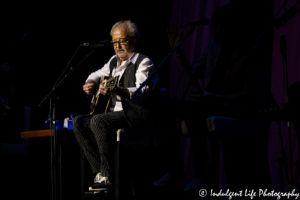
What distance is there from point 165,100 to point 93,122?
758mm

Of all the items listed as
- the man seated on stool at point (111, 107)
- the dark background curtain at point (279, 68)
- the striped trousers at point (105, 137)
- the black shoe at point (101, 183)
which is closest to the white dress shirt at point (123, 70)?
the man seated on stool at point (111, 107)

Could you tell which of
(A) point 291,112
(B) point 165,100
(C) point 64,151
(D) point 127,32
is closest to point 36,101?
(C) point 64,151

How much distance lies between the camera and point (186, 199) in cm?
246

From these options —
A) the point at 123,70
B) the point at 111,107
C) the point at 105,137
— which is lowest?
the point at 105,137

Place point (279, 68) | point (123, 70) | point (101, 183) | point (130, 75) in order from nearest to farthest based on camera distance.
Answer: point (101, 183) < point (279, 68) < point (130, 75) < point (123, 70)

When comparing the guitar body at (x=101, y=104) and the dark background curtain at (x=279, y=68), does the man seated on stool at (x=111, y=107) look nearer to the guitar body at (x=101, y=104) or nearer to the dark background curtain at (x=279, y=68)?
the guitar body at (x=101, y=104)

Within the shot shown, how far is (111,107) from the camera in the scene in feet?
10.4

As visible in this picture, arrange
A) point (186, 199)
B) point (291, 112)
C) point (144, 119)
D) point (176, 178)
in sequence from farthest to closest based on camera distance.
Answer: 1. point (176, 178)
2. point (144, 119)
3. point (186, 199)
4. point (291, 112)

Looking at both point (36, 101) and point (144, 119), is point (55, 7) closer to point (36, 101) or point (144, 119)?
A: point (36, 101)

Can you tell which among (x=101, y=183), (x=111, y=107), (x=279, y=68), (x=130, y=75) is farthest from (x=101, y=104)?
(x=279, y=68)

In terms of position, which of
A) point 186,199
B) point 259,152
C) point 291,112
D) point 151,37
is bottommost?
point 186,199

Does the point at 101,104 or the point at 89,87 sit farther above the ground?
the point at 89,87

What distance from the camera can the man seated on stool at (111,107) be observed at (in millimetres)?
2787

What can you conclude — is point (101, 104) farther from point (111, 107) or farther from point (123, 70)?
point (123, 70)
